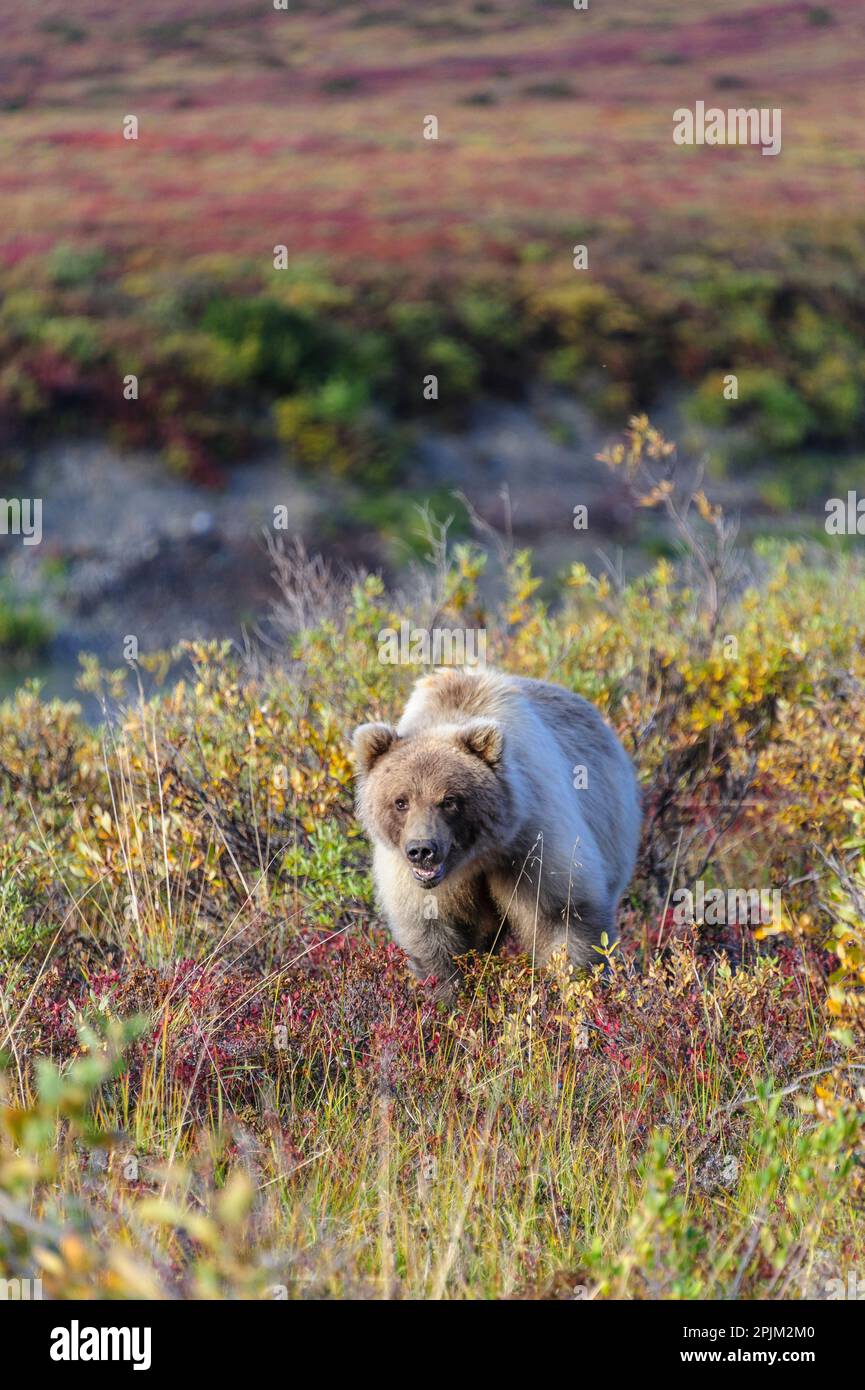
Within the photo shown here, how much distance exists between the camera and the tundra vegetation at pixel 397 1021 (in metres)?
3.23

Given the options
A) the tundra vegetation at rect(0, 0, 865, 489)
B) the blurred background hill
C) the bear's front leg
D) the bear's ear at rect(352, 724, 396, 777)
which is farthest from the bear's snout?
the tundra vegetation at rect(0, 0, 865, 489)

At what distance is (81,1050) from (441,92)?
121 ft

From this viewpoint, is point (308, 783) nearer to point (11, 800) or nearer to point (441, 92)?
point (11, 800)

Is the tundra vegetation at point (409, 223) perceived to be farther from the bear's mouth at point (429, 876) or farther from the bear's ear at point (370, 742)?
the bear's mouth at point (429, 876)

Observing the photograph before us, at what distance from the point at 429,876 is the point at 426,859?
0.18 feet

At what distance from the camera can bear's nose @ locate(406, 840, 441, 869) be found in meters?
4.46

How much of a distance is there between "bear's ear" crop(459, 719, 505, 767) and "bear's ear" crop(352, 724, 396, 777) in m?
0.29

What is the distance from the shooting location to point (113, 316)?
2439cm

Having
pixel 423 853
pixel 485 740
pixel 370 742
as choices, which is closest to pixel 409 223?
pixel 370 742

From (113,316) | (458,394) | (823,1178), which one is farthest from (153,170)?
(823,1178)

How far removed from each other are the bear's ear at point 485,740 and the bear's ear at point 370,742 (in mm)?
286

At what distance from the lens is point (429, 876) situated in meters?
4.48

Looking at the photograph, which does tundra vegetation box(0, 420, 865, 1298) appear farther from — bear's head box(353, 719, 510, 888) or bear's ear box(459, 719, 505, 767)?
bear's ear box(459, 719, 505, 767)

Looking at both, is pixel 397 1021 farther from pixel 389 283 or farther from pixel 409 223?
pixel 409 223
